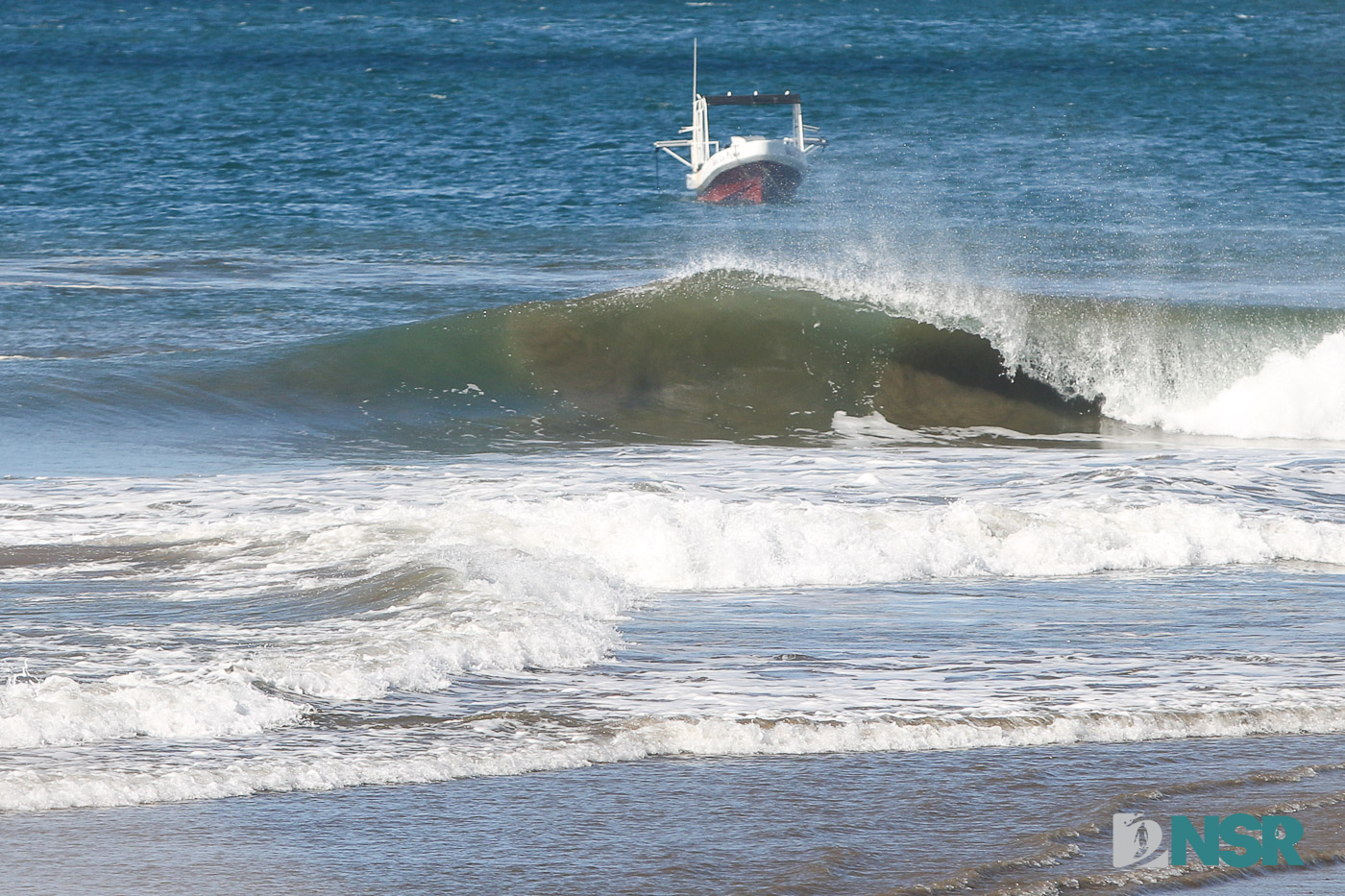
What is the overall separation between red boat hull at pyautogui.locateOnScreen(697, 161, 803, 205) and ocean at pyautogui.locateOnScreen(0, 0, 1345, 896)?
21.0 ft

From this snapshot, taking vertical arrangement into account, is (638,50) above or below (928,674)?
above

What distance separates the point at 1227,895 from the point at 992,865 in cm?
52

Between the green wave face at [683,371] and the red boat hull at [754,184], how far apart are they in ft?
62.8

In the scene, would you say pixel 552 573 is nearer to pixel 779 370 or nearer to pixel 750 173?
pixel 779 370

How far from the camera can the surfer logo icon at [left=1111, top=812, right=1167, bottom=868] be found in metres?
3.50

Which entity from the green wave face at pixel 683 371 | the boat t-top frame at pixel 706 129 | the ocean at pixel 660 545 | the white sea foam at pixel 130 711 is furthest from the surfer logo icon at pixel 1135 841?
the boat t-top frame at pixel 706 129

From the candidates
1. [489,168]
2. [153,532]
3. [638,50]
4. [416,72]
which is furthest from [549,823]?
[638,50]

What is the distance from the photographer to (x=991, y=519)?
7.36m

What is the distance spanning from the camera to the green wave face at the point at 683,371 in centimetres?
1248

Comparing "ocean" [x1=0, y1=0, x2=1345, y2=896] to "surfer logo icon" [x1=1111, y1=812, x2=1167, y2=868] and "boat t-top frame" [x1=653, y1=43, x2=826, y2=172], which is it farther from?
"boat t-top frame" [x1=653, y1=43, x2=826, y2=172]

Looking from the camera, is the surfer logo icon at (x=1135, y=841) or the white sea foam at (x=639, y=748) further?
the white sea foam at (x=639, y=748)

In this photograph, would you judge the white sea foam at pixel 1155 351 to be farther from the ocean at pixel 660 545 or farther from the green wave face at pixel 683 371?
the green wave face at pixel 683 371

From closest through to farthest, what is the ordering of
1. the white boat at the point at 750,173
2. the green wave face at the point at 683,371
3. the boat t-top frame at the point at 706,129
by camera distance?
the green wave face at the point at 683,371 → the white boat at the point at 750,173 → the boat t-top frame at the point at 706,129

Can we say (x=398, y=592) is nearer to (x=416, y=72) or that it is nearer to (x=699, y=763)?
(x=699, y=763)
